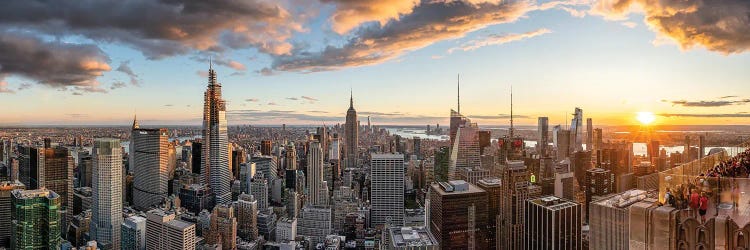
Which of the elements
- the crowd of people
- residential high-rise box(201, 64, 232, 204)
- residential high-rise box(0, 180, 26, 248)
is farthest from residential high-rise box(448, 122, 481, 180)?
the crowd of people

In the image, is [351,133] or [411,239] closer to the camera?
[411,239]

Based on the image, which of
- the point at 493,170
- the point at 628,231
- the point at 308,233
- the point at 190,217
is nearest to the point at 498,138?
the point at 493,170

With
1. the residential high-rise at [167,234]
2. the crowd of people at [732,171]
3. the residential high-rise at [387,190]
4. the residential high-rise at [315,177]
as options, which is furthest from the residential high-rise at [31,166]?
the crowd of people at [732,171]

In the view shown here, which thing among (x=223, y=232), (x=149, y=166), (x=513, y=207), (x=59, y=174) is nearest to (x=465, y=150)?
(x=513, y=207)

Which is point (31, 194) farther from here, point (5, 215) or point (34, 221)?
point (5, 215)

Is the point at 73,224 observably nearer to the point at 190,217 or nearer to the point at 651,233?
the point at 190,217

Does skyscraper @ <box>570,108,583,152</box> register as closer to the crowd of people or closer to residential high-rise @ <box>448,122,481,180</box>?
residential high-rise @ <box>448,122,481,180</box>

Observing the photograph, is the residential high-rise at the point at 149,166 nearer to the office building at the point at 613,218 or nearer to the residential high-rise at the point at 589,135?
the residential high-rise at the point at 589,135
